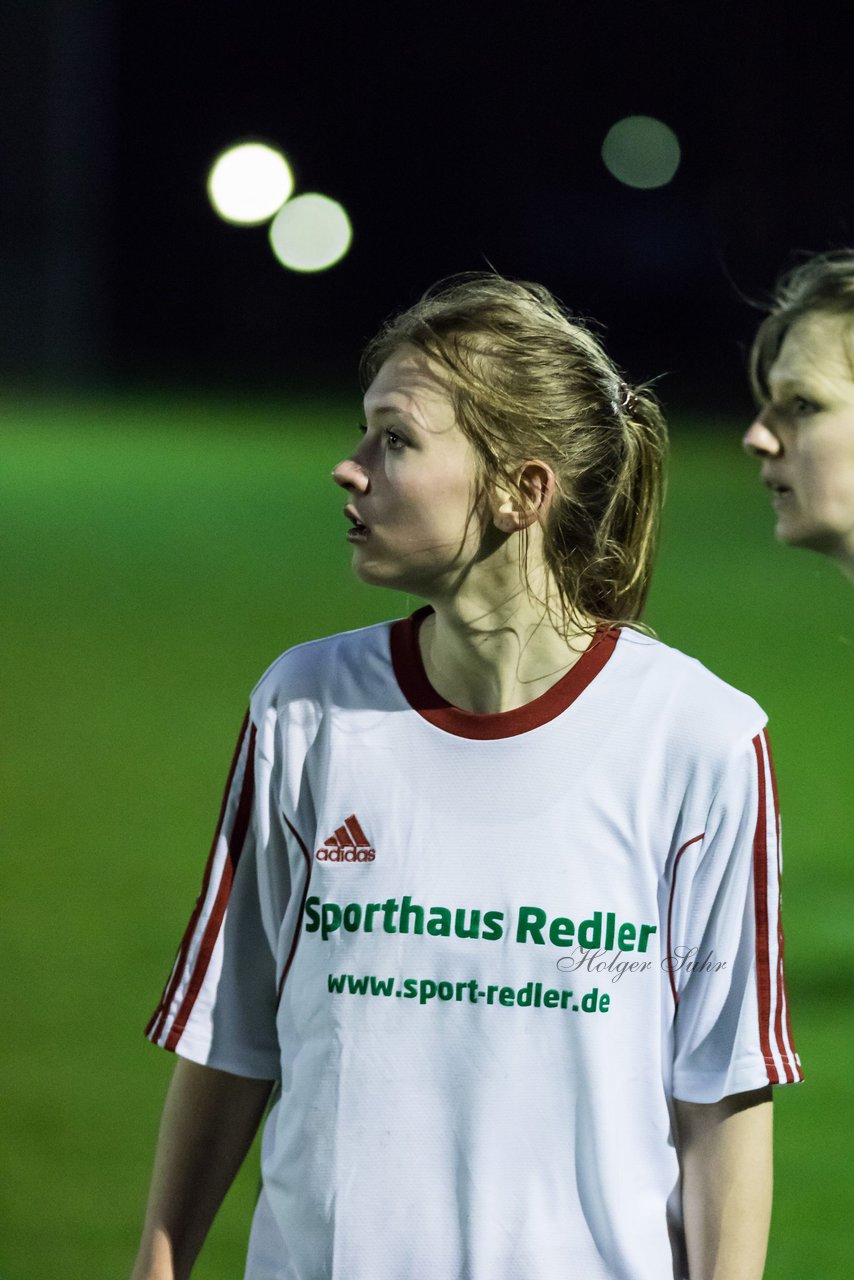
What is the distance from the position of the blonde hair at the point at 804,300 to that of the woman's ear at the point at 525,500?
1.23 feet

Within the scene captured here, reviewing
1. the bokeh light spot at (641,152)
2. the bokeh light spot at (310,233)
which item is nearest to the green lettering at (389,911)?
the bokeh light spot at (641,152)

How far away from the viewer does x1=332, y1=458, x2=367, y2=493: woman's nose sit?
3.19 ft

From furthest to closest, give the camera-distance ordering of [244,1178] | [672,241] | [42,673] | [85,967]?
[672,241]
[42,673]
[85,967]
[244,1178]

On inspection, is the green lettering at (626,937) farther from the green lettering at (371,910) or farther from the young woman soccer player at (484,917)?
the green lettering at (371,910)

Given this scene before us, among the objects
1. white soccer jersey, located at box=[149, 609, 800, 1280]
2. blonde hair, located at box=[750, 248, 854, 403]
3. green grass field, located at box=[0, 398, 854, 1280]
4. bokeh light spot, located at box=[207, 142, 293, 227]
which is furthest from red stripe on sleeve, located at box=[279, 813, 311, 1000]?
bokeh light spot, located at box=[207, 142, 293, 227]

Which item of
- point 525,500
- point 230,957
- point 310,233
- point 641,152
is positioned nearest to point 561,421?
point 525,500

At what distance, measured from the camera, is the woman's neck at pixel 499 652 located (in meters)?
1.00

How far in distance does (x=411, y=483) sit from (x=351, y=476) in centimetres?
4

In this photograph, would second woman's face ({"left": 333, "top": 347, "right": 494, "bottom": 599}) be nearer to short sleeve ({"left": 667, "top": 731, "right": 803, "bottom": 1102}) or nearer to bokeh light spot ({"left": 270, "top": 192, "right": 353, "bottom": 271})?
short sleeve ({"left": 667, "top": 731, "right": 803, "bottom": 1102})

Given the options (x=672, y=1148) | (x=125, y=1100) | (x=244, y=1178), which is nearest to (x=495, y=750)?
(x=672, y=1148)

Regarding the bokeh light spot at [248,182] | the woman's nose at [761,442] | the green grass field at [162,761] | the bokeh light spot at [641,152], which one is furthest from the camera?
the bokeh light spot at [248,182]

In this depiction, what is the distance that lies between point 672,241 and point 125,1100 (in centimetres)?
1240

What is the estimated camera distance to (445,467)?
992 mm

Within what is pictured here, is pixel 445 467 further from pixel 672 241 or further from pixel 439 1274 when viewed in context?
pixel 672 241
